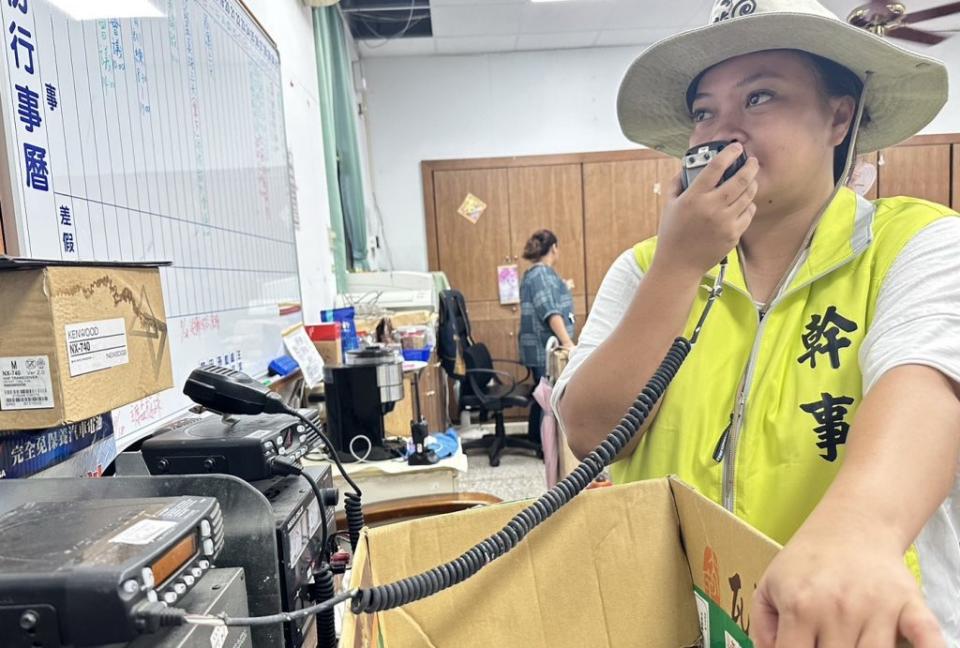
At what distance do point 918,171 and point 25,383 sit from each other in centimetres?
590

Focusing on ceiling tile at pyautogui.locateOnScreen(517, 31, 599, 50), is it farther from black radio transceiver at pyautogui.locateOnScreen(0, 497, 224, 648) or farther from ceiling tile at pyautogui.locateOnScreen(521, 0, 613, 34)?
black radio transceiver at pyautogui.locateOnScreen(0, 497, 224, 648)

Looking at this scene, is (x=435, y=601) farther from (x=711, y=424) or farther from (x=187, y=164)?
(x=187, y=164)

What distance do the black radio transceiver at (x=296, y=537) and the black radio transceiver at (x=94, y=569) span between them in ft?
0.46

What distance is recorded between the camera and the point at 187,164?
1.22 meters

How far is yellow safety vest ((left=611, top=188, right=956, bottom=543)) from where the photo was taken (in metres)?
0.62

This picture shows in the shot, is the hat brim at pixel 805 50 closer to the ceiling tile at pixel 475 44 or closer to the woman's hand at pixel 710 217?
the woman's hand at pixel 710 217

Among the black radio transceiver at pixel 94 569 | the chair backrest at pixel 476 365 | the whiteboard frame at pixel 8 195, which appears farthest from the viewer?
the chair backrest at pixel 476 365

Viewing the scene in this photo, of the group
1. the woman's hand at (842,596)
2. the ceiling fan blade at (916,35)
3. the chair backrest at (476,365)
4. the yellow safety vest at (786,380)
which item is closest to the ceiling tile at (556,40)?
the ceiling fan blade at (916,35)

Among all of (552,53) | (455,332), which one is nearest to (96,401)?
(455,332)

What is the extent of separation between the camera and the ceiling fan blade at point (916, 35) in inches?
122

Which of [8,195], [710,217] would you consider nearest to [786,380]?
[710,217]

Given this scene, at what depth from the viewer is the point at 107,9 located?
3.02 feet

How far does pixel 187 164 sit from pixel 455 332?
2482 millimetres

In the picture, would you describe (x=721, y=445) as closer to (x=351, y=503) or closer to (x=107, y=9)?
(x=351, y=503)
